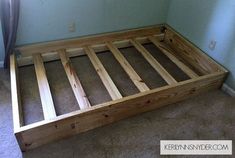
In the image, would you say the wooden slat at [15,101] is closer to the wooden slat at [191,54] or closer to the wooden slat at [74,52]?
the wooden slat at [74,52]

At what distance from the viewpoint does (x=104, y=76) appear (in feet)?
6.35

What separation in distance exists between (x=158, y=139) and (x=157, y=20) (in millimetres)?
1601

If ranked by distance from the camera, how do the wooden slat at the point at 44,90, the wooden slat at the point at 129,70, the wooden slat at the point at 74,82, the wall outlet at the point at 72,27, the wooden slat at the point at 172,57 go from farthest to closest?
the wall outlet at the point at 72,27 → the wooden slat at the point at 172,57 → the wooden slat at the point at 129,70 → the wooden slat at the point at 74,82 → the wooden slat at the point at 44,90

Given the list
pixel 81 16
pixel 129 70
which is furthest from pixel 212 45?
pixel 81 16

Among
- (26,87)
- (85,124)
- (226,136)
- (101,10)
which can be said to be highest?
(101,10)

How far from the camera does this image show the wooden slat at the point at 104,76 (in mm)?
Answer: 1745

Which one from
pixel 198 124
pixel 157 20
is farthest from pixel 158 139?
pixel 157 20

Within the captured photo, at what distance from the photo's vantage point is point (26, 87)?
190 cm

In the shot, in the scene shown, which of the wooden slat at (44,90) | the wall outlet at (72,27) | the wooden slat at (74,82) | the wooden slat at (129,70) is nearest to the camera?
the wooden slat at (44,90)

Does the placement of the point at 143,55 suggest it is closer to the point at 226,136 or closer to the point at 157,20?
the point at 157,20

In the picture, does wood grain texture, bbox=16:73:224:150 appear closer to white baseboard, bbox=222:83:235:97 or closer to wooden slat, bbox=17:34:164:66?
white baseboard, bbox=222:83:235:97

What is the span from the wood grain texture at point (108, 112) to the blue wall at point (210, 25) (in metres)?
0.22

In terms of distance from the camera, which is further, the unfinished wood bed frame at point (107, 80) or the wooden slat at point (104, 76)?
the wooden slat at point (104, 76)

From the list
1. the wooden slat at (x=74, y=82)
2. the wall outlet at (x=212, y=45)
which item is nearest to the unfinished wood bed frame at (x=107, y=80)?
the wooden slat at (x=74, y=82)
